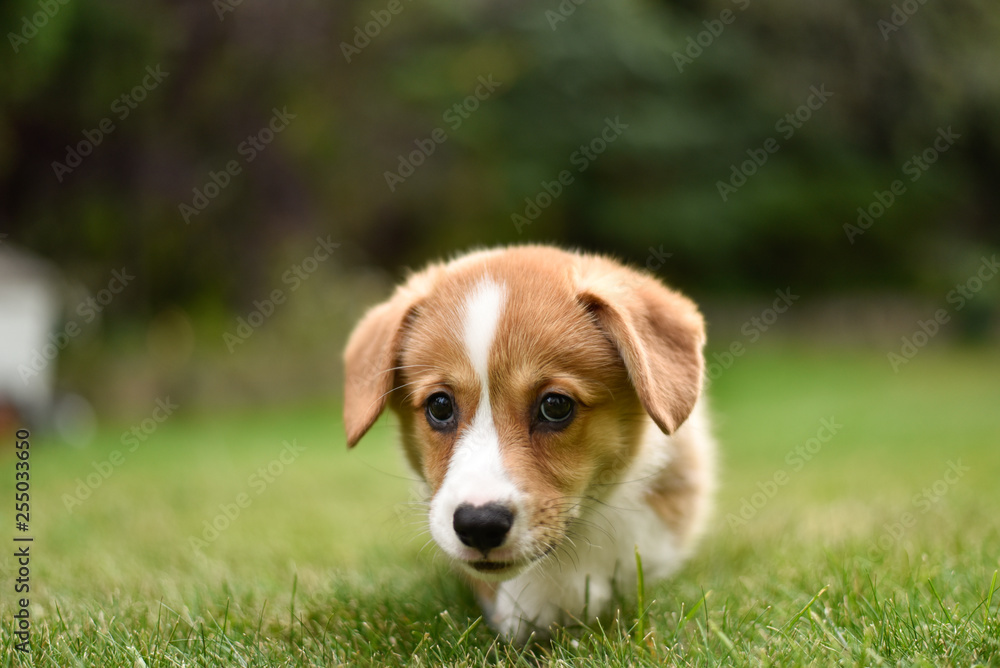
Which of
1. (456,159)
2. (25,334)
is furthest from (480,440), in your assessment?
(456,159)

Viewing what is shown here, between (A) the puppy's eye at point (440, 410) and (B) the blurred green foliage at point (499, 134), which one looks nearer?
(A) the puppy's eye at point (440, 410)

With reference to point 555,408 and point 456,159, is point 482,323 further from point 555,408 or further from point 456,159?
point 456,159

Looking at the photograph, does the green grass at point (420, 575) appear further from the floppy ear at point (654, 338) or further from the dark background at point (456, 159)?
the dark background at point (456, 159)

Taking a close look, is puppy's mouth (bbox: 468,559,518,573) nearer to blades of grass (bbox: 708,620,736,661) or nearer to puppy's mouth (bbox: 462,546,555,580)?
puppy's mouth (bbox: 462,546,555,580)

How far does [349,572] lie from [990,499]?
142 inches

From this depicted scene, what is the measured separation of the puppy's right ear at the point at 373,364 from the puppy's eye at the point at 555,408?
589 millimetres

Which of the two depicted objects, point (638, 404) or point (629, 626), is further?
point (638, 404)

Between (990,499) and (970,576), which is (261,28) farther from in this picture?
(970,576)

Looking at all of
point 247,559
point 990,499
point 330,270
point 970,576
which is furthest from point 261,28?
point 970,576

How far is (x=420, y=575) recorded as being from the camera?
142 inches

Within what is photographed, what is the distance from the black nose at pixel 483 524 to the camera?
2504mm

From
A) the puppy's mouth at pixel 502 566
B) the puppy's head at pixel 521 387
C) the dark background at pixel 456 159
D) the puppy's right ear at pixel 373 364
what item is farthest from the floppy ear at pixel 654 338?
the dark background at pixel 456 159

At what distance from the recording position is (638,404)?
3.10 metres

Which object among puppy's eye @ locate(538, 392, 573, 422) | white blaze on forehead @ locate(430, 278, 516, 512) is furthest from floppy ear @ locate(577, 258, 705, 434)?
white blaze on forehead @ locate(430, 278, 516, 512)
